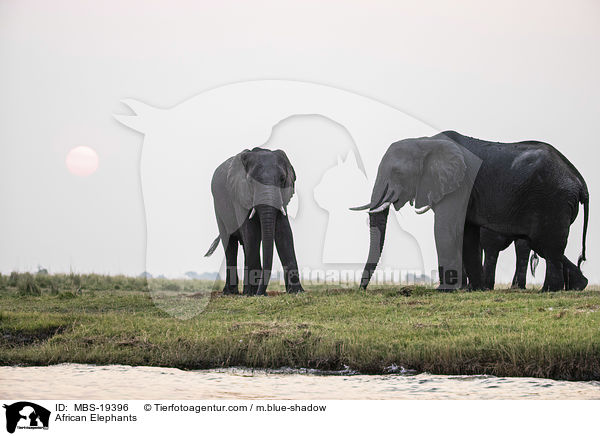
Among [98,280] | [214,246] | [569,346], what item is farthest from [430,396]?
[98,280]

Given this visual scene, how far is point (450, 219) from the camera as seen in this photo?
66.9ft

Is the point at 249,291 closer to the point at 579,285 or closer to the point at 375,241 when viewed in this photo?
the point at 375,241

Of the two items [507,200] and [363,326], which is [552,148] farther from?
[363,326]

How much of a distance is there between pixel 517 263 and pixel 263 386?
41.7ft

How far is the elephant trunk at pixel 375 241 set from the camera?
1988 centimetres

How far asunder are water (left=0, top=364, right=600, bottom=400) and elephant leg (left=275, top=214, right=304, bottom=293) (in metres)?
7.26

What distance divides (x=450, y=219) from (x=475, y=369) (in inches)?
319

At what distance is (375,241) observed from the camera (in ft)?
66.0

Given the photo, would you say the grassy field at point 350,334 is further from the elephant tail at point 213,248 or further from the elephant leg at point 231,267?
the elephant tail at point 213,248

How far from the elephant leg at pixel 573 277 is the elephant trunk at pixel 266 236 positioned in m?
6.21

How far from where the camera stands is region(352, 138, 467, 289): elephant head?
20.5 metres
